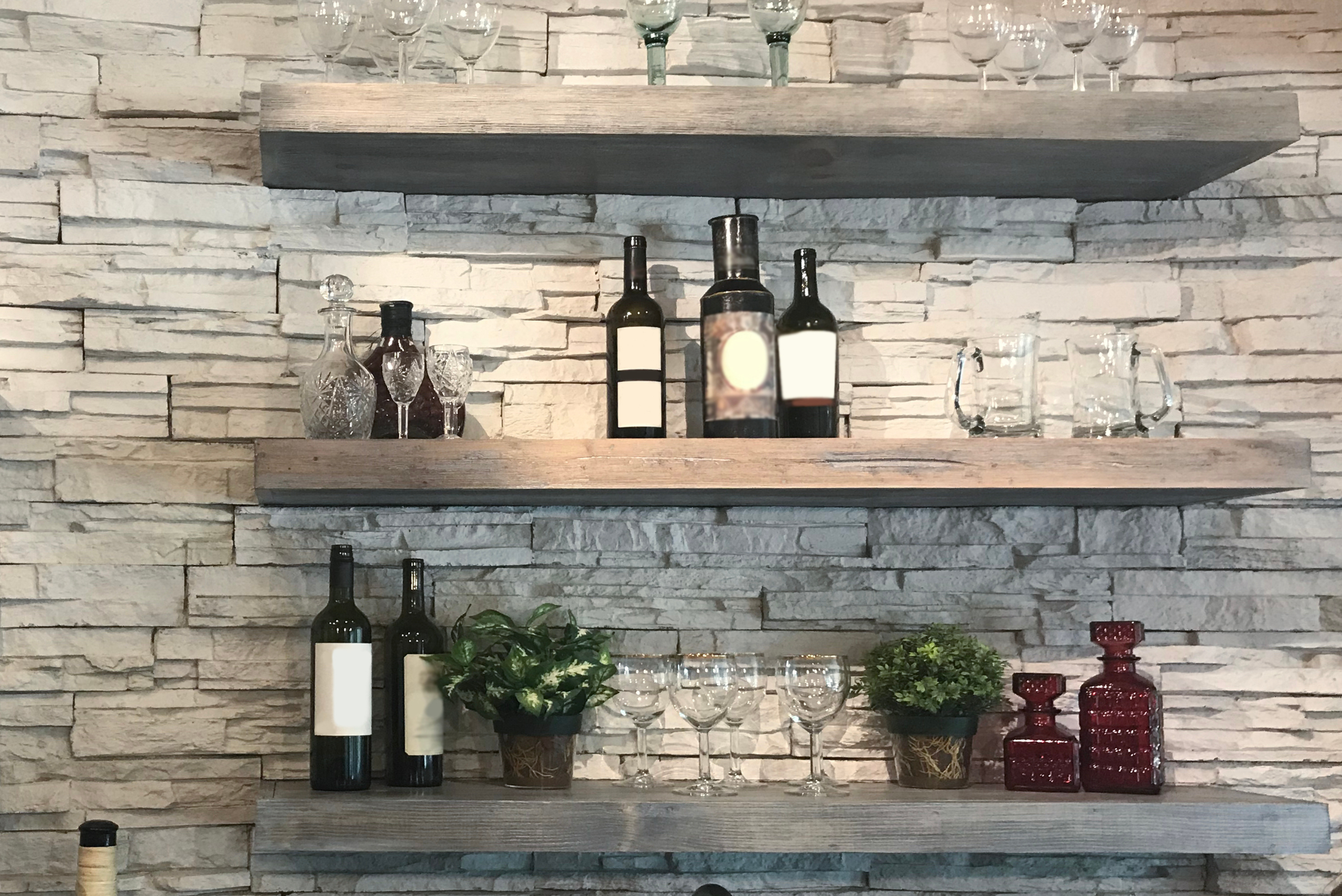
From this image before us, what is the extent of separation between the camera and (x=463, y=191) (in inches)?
74.8

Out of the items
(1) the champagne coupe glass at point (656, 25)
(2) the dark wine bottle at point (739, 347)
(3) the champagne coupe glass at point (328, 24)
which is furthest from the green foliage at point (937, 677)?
(3) the champagne coupe glass at point (328, 24)

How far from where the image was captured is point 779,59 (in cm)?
179

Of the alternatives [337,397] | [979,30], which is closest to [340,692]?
[337,397]

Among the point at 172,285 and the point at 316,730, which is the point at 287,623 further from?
the point at 172,285

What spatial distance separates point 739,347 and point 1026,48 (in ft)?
1.92

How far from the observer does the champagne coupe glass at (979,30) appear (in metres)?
1.79

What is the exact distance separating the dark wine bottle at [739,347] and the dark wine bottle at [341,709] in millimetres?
536

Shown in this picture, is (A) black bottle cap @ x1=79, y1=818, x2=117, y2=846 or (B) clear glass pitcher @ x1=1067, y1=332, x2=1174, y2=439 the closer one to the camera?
(A) black bottle cap @ x1=79, y1=818, x2=117, y2=846

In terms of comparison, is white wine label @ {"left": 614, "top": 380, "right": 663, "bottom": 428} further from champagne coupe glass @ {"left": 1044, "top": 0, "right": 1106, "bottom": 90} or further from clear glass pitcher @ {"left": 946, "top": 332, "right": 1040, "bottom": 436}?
champagne coupe glass @ {"left": 1044, "top": 0, "right": 1106, "bottom": 90}

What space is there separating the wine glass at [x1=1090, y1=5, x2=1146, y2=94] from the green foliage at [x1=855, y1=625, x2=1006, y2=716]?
79cm

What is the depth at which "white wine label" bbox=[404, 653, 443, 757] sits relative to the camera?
172 cm

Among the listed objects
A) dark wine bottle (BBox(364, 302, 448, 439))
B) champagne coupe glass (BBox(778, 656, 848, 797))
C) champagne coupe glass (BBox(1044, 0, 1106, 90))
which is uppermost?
champagne coupe glass (BBox(1044, 0, 1106, 90))

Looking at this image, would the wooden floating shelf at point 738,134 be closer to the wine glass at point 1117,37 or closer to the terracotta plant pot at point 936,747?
the wine glass at point 1117,37

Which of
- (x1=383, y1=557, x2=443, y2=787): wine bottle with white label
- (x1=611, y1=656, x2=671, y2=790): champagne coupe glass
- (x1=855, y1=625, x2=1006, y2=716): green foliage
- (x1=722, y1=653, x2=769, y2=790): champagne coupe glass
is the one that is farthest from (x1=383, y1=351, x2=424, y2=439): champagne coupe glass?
(x1=855, y1=625, x2=1006, y2=716): green foliage
